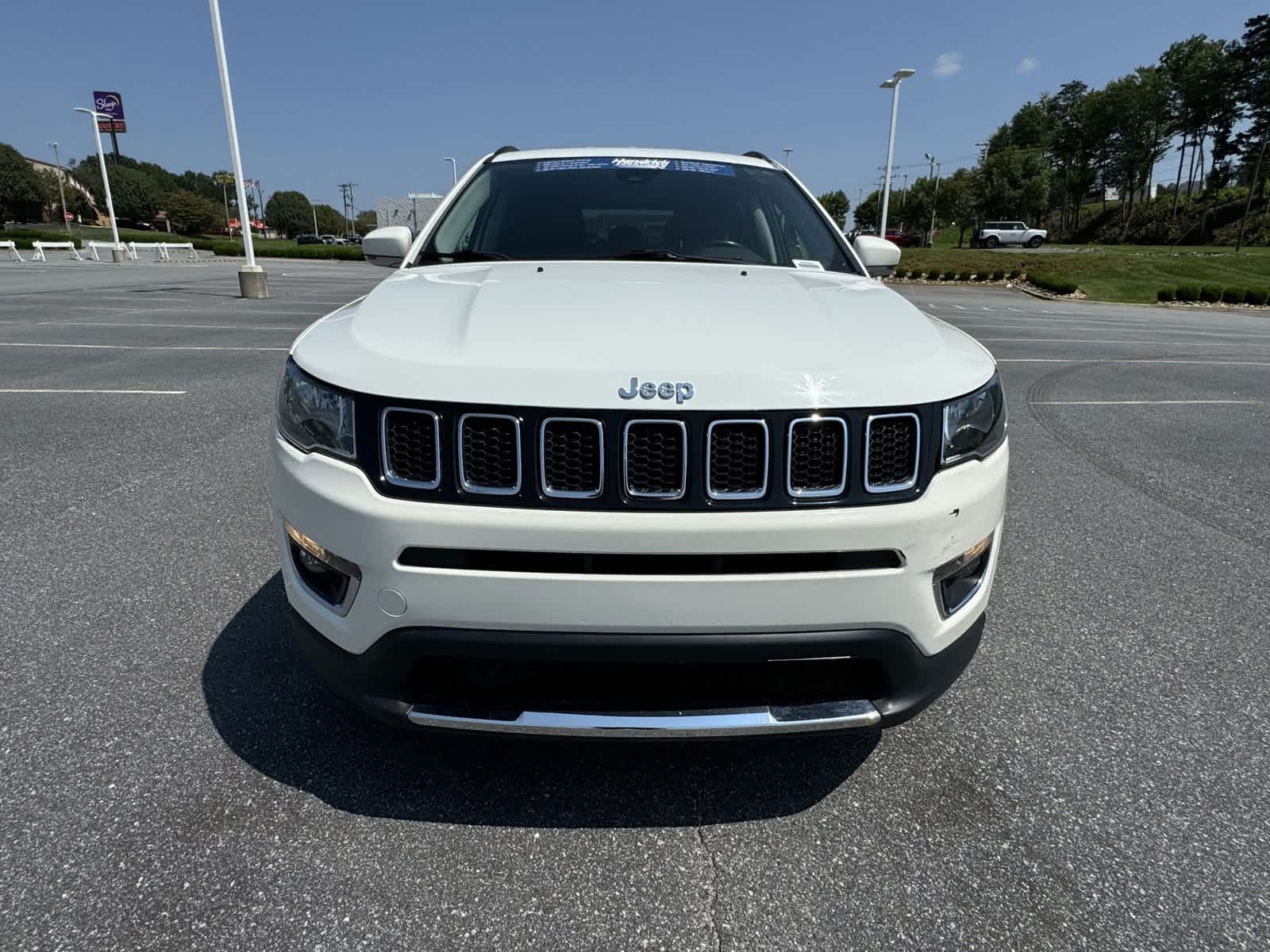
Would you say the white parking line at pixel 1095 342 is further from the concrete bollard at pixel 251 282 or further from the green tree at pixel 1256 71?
the green tree at pixel 1256 71

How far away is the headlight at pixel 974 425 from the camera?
5.73 feet

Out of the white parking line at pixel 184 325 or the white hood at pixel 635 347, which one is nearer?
the white hood at pixel 635 347

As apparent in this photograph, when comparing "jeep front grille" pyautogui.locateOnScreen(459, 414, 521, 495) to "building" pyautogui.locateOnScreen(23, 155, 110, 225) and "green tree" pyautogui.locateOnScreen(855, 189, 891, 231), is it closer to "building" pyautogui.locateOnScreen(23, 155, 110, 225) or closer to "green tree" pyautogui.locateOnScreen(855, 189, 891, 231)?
"green tree" pyautogui.locateOnScreen(855, 189, 891, 231)

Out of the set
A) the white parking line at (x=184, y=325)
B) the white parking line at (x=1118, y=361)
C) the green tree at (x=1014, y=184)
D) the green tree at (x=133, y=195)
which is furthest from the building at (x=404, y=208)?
the green tree at (x=133, y=195)

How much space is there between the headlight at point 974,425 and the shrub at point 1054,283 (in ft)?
92.5

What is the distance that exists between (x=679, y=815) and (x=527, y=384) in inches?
44.6

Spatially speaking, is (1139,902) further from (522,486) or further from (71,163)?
(71,163)

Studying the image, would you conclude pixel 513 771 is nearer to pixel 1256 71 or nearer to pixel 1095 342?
pixel 1095 342

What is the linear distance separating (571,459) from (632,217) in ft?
5.82

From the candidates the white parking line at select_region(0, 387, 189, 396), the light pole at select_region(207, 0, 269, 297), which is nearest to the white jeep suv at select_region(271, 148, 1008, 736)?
the white parking line at select_region(0, 387, 189, 396)

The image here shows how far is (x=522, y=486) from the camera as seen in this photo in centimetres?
158

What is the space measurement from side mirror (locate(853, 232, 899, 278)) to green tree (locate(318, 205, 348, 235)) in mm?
152651

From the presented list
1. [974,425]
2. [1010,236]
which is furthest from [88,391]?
[1010,236]

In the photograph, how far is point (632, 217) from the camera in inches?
120
